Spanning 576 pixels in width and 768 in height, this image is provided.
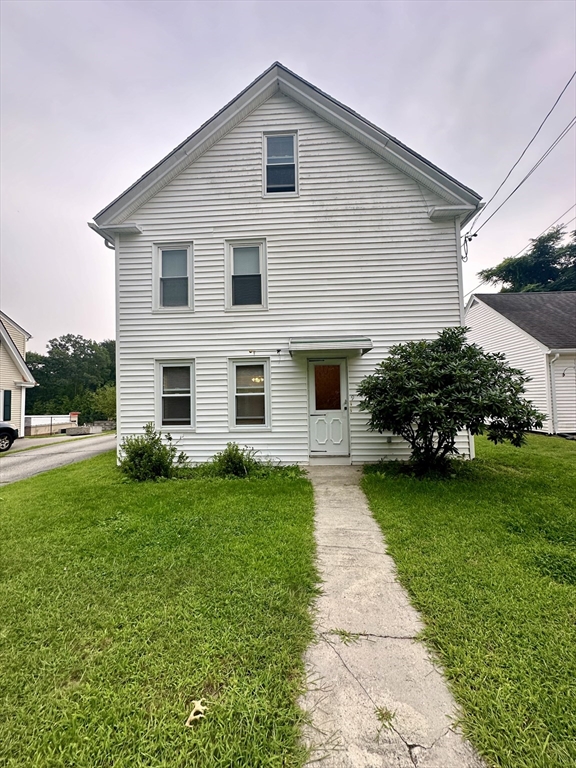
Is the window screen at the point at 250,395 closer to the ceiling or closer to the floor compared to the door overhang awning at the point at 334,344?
closer to the floor

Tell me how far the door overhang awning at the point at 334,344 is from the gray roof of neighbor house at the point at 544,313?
8975 mm

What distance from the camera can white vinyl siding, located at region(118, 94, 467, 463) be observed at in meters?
7.41

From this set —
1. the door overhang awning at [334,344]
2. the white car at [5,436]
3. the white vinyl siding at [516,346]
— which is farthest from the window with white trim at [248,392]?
the white car at [5,436]

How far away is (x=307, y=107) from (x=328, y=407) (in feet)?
23.7

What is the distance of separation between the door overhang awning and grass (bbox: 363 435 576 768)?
2.84 m

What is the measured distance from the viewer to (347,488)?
5875 millimetres

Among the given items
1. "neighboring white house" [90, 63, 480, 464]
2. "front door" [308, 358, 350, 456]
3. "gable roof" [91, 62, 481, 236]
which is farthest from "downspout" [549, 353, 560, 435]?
"front door" [308, 358, 350, 456]

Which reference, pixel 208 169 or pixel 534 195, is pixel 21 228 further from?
pixel 534 195

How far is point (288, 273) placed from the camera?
24.8ft

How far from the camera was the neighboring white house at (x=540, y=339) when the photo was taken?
37.8 feet

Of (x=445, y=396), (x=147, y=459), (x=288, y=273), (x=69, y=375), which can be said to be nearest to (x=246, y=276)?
(x=288, y=273)

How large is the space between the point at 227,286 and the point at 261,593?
6.56 meters

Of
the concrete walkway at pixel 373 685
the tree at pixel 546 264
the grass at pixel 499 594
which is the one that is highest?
the tree at pixel 546 264

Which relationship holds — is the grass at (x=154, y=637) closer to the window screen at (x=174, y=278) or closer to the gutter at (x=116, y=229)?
the window screen at (x=174, y=278)
